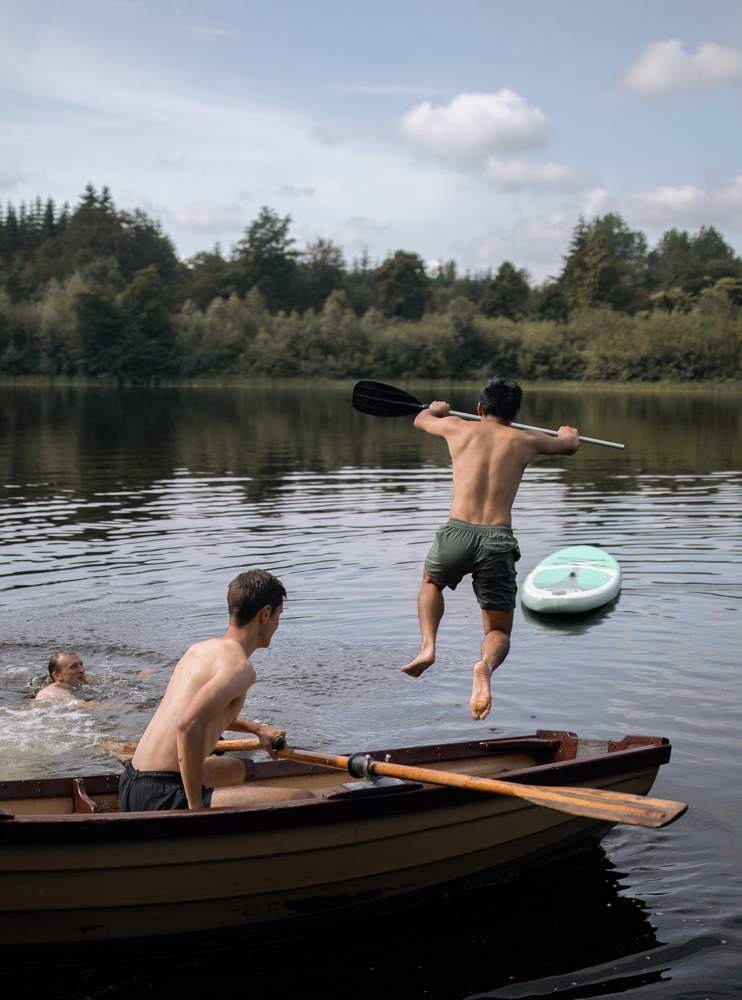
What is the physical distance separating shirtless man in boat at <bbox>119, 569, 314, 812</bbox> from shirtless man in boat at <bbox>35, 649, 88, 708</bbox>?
4.17 metres

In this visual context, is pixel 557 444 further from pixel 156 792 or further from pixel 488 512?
pixel 156 792

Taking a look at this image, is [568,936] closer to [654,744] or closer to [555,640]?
[654,744]

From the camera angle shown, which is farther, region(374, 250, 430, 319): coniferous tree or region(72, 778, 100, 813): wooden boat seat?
region(374, 250, 430, 319): coniferous tree

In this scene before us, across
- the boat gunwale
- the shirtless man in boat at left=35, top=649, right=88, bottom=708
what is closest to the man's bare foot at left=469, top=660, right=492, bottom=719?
the boat gunwale

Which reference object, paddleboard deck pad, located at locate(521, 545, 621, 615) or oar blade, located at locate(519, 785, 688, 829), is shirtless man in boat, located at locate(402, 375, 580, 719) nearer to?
oar blade, located at locate(519, 785, 688, 829)

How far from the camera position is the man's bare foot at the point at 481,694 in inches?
266

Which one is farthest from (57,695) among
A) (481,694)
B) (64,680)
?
(481,694)

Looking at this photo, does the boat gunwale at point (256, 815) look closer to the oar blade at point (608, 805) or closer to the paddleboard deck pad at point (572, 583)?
the oar blade at point (608, 805)

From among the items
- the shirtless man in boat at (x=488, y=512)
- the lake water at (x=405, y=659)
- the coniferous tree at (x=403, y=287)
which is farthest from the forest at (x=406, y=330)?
the shirtless man in boat at (x=488, y=512)

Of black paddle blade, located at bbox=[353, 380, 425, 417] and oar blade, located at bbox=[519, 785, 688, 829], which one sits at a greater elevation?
black paddle blade, located at bbox=[353, 380, 425, 417]

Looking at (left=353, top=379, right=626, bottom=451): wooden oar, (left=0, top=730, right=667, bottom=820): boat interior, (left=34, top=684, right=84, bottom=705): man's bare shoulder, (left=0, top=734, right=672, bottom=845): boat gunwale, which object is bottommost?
(left=34, top=684, right=84, bottom=705): man's bare shoulder

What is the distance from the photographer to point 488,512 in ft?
24.7

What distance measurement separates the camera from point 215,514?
2030cm

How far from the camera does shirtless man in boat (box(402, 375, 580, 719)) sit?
7.43 meters
